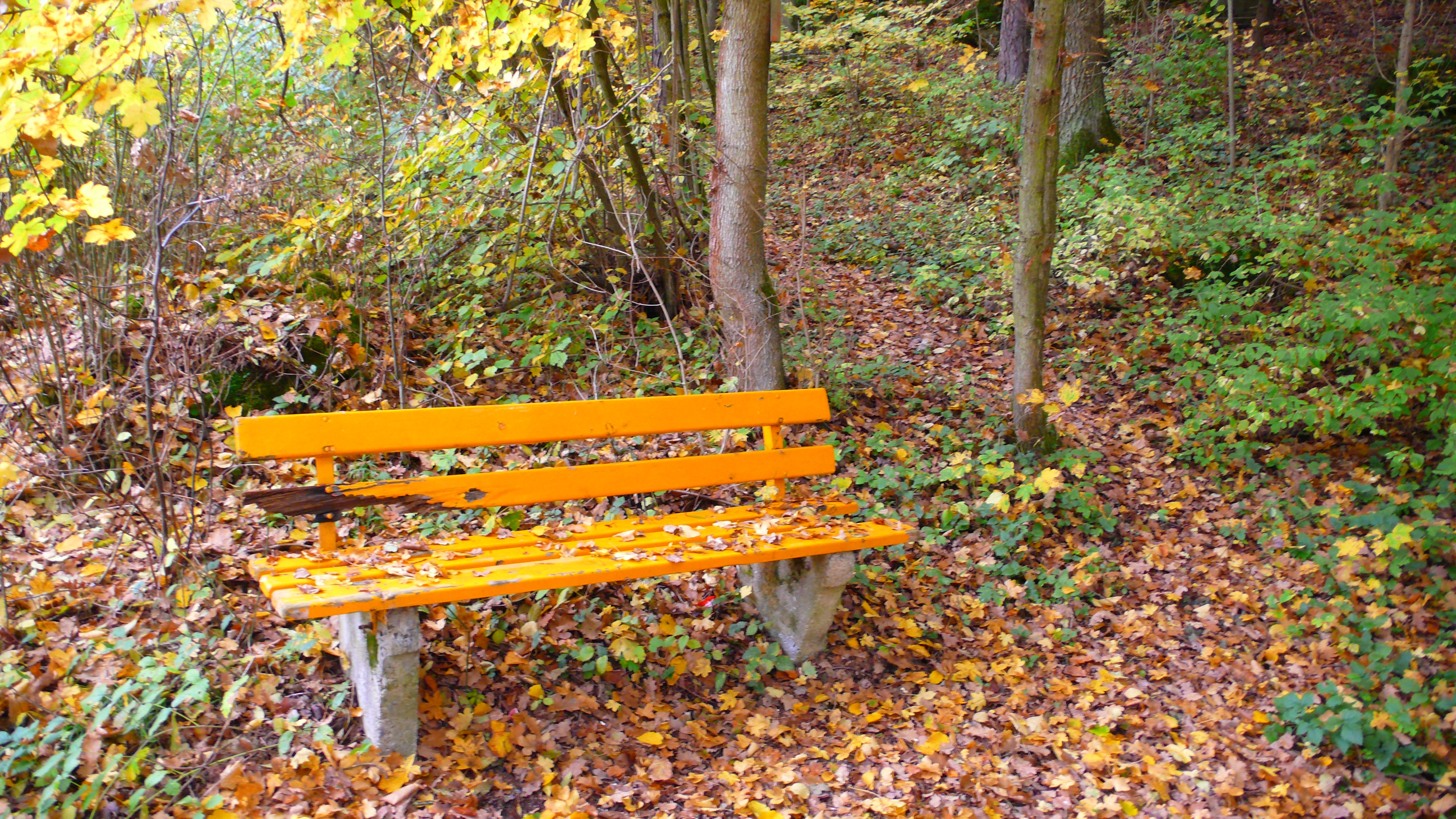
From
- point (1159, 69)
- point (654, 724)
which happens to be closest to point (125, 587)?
point (654, 724)

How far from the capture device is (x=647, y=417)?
11.5ft

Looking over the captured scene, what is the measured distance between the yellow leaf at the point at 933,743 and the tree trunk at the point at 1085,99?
654cm

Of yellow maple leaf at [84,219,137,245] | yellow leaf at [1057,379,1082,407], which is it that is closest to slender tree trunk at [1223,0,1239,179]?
yellow leaf at [1057,379,1082,407]

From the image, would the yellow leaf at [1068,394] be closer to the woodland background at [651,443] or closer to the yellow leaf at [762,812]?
the woodland background at [651,443]

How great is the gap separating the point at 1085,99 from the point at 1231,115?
1.25 m

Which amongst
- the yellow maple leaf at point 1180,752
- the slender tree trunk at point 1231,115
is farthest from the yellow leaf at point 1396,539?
the slender tree trunk at point 1231,115

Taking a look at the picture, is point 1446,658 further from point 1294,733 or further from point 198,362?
point 198,362

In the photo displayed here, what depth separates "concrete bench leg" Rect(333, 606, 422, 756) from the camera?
268 centimetres

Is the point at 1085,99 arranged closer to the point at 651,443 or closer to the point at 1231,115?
the point at 1231,115

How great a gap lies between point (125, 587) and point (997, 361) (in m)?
5.14

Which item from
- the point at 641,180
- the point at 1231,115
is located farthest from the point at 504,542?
the point at 1231,115

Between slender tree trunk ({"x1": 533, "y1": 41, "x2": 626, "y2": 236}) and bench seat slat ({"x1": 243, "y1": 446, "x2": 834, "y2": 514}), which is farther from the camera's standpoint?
slender tree trunk ({"x1": 533, "y1": 41, "x2": 626, "y2": 236})

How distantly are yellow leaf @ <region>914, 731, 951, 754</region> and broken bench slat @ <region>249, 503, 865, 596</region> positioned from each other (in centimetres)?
80

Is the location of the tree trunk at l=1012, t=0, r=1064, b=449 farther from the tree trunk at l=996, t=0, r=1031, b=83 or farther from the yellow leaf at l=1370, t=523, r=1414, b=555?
the tree trunk at l=996, t=0, r=1031, b=83
